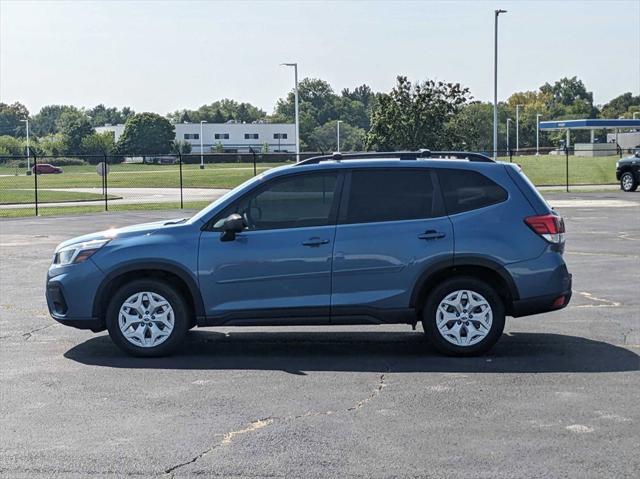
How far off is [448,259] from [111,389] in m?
3.09

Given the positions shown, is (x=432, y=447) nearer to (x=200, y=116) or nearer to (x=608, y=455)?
(x=608, y=455)

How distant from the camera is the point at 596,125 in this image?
111625mm

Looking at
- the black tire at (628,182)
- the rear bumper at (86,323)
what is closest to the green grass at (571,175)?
the black tire at (628,182)

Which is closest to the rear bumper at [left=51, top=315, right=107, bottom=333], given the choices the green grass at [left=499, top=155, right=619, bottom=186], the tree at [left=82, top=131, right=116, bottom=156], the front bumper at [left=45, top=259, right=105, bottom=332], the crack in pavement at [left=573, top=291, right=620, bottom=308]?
the front bumper at [left=45, top=259, right=105, bottom=332]

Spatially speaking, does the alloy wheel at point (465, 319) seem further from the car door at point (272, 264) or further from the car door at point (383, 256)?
the car door at point (272, 264)

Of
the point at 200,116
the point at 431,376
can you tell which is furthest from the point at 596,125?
the point at 431,376

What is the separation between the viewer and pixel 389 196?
8.33 m

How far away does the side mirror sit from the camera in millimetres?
8086

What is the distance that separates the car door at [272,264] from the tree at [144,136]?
119 meters

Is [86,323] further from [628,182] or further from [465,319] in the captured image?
[628,182]

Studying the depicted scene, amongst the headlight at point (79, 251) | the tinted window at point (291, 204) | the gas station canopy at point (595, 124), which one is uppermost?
the gas station canopy at point (595, 124)

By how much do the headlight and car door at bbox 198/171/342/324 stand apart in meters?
0.99

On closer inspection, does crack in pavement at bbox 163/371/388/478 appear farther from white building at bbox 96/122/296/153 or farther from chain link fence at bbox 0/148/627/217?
white building at bbox 96/122/296/153

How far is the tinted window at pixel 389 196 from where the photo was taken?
8.27m
